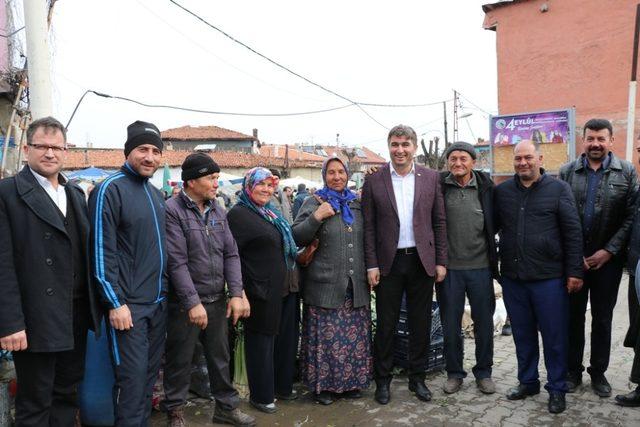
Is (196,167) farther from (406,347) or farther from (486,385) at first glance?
(486,385)

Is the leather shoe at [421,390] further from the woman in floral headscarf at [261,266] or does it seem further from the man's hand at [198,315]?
the man's hand at [198,315]

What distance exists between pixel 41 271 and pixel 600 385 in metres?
4.26

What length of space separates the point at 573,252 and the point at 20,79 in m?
8.76

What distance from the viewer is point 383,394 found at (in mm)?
4043

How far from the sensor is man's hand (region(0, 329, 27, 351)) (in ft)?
8.07

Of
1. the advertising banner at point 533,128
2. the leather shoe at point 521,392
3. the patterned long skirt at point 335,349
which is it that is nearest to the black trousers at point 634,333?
the leather shoe at point 521,392

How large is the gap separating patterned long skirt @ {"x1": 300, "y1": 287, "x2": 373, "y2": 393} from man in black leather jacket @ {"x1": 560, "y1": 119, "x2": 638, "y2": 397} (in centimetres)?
180

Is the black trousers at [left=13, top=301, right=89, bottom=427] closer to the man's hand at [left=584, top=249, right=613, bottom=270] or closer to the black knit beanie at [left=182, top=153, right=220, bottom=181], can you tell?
the black knit beanie at [left=182, top=153, right=220, bottom=181]

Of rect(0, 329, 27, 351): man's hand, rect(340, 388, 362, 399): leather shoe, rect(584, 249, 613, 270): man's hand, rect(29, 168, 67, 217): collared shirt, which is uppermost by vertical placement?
rect(29, 168, 67, 217): collared shirt

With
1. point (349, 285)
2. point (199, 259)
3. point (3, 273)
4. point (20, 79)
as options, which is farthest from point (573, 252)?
point (20, 79)

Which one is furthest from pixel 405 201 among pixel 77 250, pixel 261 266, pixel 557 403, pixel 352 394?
pixel 77 250

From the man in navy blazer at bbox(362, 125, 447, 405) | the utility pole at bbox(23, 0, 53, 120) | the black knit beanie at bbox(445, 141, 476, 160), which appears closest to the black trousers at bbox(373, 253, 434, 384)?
the man in navy blazer at bbox(362, 125, 447, 405)

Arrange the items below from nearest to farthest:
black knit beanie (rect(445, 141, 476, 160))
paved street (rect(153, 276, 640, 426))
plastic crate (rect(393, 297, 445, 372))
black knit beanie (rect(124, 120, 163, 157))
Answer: black knit beanie (rect(124, 120, 163, 157)) → paved street (rect(153, 276, 640, 426)) → black knit beanie (rect(445, 141, 476, 160)) → plastic crate (rect(393, 297, 445, 372))

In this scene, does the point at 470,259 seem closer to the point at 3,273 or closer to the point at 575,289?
the point at 575,289
